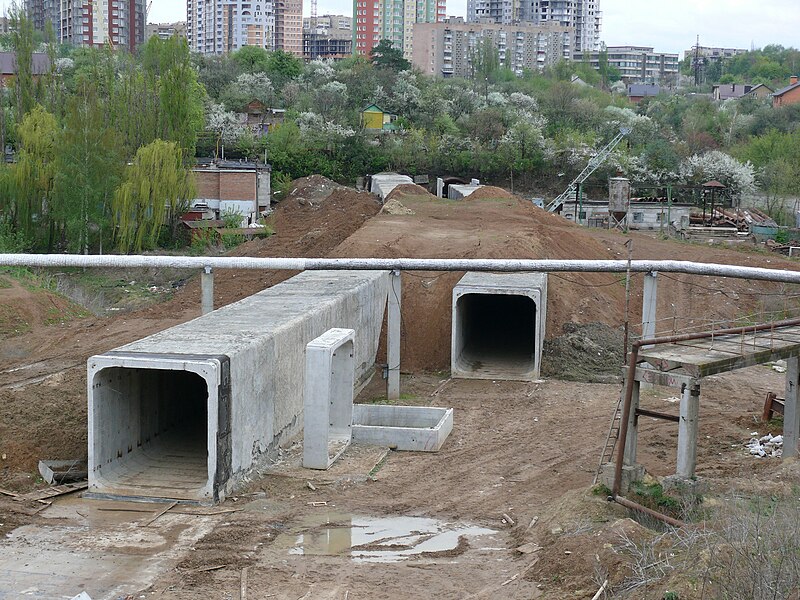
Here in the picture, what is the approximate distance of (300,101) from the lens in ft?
235

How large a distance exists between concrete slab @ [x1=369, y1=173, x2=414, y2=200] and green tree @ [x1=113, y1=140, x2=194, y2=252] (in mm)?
9170

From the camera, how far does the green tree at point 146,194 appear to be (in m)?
37.1

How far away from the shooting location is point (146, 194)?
37.3 m

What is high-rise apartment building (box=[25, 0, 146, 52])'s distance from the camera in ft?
509

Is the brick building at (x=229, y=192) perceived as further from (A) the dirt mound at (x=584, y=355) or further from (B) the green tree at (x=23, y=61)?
(A) the dirt mound at (x=584, y=355)

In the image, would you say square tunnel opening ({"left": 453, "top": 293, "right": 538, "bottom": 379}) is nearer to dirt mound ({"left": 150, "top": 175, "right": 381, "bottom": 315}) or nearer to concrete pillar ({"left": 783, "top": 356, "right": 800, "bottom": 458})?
dirt mound ({"left": 150, "top": 175, "right": 381, "bottom": 315})

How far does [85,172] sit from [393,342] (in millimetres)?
19962

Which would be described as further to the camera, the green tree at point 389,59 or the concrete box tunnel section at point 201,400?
the green tree at point 389,59

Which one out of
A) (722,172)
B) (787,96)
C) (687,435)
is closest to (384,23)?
(787,96)

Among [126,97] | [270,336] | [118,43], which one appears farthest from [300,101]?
[118,43]

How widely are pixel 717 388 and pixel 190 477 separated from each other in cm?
1080

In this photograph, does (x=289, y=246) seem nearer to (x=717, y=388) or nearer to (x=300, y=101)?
(x=717, y=388)

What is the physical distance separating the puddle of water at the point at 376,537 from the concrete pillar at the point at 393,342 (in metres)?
6.86

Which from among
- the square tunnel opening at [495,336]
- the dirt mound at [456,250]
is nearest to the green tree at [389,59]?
the dirt mound at [456,250]
